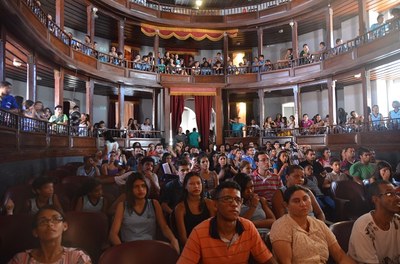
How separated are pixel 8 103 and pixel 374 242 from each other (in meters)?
5.08

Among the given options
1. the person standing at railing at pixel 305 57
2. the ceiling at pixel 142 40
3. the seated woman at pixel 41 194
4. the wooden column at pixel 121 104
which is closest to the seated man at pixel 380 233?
the seated woman at pixel 41 194

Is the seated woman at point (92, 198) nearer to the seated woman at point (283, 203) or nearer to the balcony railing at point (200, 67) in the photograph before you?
the seated woman at point (283, 203)

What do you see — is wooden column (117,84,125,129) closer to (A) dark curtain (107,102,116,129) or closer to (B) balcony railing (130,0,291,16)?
(A) dark curtain (107,102,116,129)

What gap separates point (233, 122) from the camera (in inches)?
534

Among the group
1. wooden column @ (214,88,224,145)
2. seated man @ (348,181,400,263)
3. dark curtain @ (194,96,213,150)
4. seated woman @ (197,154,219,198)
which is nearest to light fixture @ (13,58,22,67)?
seated woman @ (197,154,219,198)

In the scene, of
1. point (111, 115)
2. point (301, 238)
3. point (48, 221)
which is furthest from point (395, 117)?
point (111, 115)

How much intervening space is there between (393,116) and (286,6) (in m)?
6.50

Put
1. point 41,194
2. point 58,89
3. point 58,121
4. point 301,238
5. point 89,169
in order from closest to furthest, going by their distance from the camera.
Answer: point 301,238 < point 41,194 < point 89,169 < point 58,121 < point 58,89

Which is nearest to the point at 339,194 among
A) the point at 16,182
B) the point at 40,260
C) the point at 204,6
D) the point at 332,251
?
the point at 332,251

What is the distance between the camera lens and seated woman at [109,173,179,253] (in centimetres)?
264

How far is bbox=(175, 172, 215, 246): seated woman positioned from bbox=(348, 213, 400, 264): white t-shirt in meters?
1.11

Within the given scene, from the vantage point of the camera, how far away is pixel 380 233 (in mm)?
2057

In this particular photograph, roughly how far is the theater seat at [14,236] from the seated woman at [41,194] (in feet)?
2.28

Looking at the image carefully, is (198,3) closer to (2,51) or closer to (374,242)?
(2,51)
